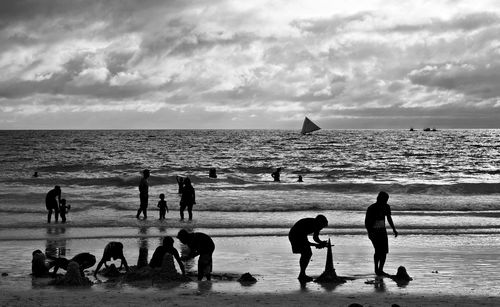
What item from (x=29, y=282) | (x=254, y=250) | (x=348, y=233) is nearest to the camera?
(x=29, y=282)

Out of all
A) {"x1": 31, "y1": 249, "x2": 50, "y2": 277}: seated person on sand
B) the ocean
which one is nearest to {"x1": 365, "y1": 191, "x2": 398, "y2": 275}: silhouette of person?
{"x1": 31, "y1": 249, "x2": 50, "y2": 277}: seated person on sand

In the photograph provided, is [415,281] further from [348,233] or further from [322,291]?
[348,233]

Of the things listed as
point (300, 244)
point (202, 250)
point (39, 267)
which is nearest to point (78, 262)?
point (39, 267)

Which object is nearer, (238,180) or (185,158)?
(238,180)

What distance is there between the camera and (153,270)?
1232 centimetres

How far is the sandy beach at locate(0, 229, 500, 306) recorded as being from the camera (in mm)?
10477

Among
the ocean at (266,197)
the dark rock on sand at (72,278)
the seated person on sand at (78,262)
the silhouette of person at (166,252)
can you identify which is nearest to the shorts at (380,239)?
the silhouette of person at (166,252)

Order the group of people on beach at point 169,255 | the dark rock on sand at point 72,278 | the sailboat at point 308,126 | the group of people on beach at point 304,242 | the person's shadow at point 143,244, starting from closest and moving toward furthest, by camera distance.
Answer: the dark rock on sand at point 72,278 → the group of people on beach at point 304,242 → the group of people on beach at point 169,255 → the person's shadow at point 143,244 → the sailboat at point 308,126

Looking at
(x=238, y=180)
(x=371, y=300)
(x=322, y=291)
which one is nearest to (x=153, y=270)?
(x=322, y=291)

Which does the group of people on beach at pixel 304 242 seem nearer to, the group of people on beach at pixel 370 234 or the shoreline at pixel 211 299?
the group of people on beach at pixel 370 234

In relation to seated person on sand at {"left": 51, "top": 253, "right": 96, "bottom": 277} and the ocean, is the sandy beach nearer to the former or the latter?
seated person on sand at {"left": 51, "top": 253, "right": 96, "bottom": 277}

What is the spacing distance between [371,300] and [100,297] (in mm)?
4567

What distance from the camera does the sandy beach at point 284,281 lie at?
Answer: 1048 centimetres

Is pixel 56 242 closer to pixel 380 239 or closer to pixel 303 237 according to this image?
pixel 303 237
